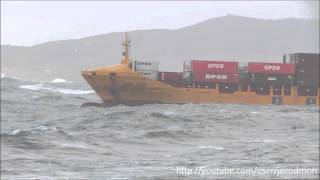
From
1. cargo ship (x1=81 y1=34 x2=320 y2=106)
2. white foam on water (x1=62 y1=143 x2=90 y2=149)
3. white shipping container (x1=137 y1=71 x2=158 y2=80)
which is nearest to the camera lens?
white foam on water (x1=62 y1=143 x2=90 y2=149)

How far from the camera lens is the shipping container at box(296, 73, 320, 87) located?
54.7 metres

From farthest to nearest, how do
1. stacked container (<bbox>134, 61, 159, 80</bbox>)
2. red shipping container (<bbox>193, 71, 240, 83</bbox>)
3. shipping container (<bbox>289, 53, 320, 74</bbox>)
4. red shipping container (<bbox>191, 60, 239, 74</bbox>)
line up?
shipping container (<bbox>289, 53, 320, 74</bbox>) < red shipping container (<bbox>191, 60, 239, 74</bbox>) < red shipping container (<bbox>193, 71, 240, 83</bbox>) < stacked container (<bbox>134, 61, 159, 80</bbox>)

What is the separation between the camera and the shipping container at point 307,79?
54719 mm

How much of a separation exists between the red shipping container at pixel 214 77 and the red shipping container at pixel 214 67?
0.33m

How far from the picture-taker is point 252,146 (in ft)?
62.4

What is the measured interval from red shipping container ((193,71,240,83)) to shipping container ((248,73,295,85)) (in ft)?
4.72

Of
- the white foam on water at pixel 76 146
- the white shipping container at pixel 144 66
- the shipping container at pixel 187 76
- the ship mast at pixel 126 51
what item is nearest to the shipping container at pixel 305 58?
the shipping container at pixel 187 76

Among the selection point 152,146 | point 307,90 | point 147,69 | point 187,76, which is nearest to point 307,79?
point 307,90

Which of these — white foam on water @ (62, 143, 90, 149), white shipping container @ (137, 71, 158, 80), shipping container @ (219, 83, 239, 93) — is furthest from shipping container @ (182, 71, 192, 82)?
white foam on water @ (62, 143, 90, 149)

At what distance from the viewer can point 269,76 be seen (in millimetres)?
53906

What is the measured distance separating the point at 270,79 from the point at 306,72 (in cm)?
337

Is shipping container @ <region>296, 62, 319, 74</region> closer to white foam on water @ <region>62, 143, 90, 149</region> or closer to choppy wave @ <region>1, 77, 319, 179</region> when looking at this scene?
choppy wave @ <region>1, 77, 319, 179</region>

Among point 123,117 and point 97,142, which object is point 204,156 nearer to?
point 97,142

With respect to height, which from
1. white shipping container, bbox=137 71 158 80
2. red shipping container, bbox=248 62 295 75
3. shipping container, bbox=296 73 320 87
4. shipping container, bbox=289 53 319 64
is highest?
shipping container, bbox=289 53 319 64
